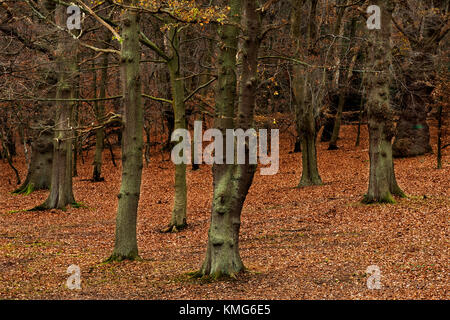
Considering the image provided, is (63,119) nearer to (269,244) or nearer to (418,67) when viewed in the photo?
(269,244)

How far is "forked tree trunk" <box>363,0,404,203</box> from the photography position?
14133 mm

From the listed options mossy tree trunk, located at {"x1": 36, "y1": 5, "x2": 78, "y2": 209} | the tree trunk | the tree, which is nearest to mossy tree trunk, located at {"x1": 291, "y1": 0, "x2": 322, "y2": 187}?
the tree

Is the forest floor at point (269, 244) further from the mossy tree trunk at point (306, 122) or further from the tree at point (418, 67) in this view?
the tree at point (418, 67)

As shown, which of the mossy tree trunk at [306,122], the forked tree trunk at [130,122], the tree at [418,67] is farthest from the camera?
the tree at [418,67]

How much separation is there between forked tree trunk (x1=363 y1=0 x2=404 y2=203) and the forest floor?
684mm

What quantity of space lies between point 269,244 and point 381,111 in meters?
5.18

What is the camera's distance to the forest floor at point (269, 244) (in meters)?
8.09

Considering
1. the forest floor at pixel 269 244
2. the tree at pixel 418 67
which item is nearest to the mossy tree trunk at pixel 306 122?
the forest floor at pixel 269 244

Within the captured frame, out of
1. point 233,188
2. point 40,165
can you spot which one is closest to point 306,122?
point 233,188

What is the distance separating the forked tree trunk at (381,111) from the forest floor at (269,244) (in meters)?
0.68

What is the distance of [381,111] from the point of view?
14172 mm

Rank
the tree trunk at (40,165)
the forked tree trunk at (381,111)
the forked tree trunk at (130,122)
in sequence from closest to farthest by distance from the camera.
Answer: the forked tree trunk at (130,122)
the forked tree trunk at (381,111)
the tree trunk at (40,165)

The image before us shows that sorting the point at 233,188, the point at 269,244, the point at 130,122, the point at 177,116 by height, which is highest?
the point at 177,116

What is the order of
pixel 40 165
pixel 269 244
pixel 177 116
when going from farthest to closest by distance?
pixel 40 165, pixel 177 116, pixel 269 244
